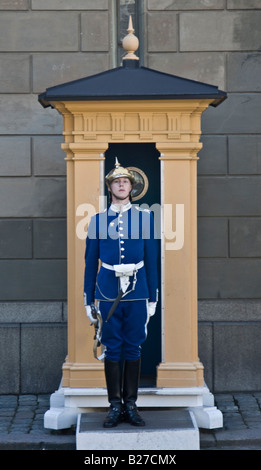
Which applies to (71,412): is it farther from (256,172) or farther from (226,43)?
(226,43)

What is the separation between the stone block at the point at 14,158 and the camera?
7.72 m

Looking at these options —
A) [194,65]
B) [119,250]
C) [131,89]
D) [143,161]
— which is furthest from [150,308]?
[194,65]

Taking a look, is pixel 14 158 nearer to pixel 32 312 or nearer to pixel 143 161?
pixel 32 312

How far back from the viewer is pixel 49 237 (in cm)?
772

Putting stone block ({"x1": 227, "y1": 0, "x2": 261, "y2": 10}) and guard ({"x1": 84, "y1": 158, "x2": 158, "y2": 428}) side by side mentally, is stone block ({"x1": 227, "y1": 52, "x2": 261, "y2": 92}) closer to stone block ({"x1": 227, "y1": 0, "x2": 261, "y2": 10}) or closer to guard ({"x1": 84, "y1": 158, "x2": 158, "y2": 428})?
stone block ({"x1": 227, "y1": 0, "x2": 261, "y2": 10})

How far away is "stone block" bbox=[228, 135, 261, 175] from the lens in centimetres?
773

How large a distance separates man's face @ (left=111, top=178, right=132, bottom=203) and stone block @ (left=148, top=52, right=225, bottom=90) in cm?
222

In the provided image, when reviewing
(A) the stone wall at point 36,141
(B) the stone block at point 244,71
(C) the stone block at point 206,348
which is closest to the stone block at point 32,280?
(A) the stone wall at point 36,141

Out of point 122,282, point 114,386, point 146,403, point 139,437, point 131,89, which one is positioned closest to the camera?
point 139,437

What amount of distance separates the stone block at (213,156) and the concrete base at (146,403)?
7.71 feet

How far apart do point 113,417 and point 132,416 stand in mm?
140

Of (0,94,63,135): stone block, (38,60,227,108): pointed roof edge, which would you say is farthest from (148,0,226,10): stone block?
(38,60,227,108): pointed roof edge

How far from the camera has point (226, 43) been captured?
7.71 meters
